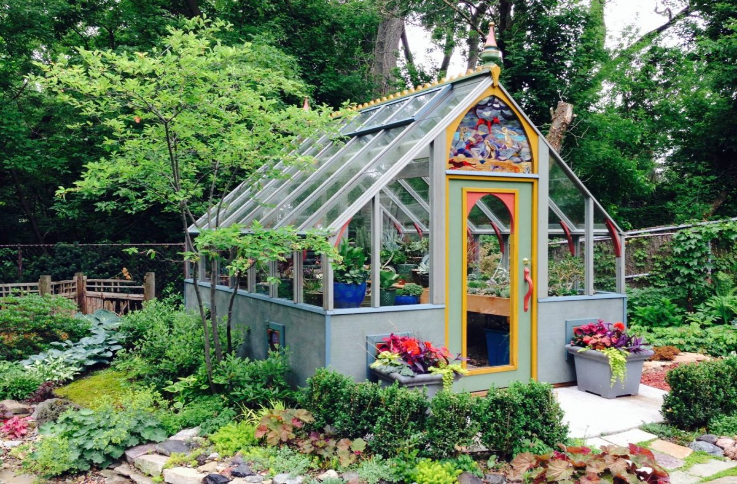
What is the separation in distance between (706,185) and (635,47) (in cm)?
606

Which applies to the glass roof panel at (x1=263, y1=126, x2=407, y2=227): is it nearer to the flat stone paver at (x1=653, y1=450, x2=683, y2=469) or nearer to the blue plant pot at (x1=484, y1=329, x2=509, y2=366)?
the blue plant pot at (x1=484, y1=329, x2=509, y2=366)

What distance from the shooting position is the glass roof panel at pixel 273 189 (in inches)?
283

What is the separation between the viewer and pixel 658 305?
33.7ft

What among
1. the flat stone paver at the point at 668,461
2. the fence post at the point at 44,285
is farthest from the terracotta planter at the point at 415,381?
the fence post at the point at 44,285

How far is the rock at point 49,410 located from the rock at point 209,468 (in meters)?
2.09

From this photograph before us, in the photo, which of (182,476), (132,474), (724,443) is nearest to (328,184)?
(182,476)

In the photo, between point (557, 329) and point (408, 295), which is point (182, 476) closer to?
point (408, 295)

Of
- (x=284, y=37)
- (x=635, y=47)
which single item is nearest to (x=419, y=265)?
(x=284, y=37)

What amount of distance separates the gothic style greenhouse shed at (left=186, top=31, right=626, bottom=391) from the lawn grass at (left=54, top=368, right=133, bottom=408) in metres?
1.51

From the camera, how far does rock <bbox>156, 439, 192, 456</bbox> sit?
16.2 feet

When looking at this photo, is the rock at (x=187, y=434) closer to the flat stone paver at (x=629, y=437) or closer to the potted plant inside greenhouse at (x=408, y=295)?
the potted plant inside greenhouse at (x=408, y=295)

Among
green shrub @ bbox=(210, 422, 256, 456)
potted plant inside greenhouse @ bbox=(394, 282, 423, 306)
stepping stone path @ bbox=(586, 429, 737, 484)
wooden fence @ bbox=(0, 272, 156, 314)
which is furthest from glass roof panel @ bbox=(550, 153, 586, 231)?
wooden fence @ bbox=(0, 272, 156, 314)

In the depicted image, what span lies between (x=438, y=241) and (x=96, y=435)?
3554mm

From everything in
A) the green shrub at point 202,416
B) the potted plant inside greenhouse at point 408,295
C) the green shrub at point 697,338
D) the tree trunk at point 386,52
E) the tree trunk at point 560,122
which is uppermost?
the tree trunk at point 386,52
